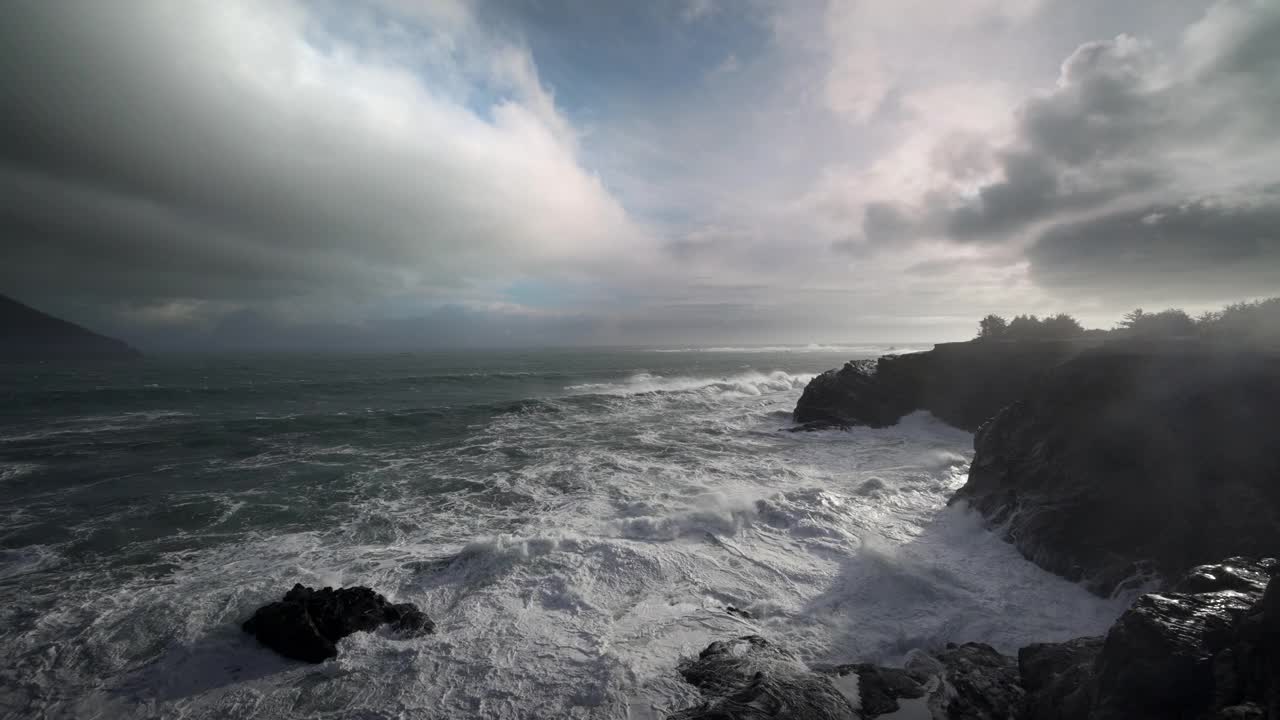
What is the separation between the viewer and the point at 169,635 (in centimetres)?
746

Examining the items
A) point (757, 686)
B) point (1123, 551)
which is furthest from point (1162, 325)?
point (757, 686)

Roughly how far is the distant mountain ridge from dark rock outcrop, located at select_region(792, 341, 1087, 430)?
170 m

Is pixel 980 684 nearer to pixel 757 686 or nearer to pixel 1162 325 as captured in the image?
pixel 757 686

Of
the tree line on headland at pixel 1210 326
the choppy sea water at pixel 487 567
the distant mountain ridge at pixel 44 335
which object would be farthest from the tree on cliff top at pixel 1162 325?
the distant mountain ridge at pixel 44 335

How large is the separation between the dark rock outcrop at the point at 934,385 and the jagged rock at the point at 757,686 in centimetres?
Answer: 1954

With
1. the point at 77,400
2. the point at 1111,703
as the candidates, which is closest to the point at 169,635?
the point at 1111,703

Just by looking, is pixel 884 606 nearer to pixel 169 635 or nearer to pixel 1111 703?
pixel 1111 703

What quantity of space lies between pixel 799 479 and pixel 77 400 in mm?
53807

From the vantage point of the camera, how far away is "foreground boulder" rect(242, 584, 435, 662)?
7.00 meters

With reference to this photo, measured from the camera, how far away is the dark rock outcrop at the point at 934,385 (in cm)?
2245

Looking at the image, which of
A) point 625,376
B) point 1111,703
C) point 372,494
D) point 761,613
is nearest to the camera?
point 1111,703

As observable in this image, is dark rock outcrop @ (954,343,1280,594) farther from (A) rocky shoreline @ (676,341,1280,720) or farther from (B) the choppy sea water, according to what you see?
(B) the choppy sea water

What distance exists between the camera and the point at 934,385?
25.4m

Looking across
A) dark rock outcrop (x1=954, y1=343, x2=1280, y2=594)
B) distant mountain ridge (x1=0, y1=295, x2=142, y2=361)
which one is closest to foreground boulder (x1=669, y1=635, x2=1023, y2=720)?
dark rock outcrop (x1=954, y1=343, x2=1280, y2=594)
